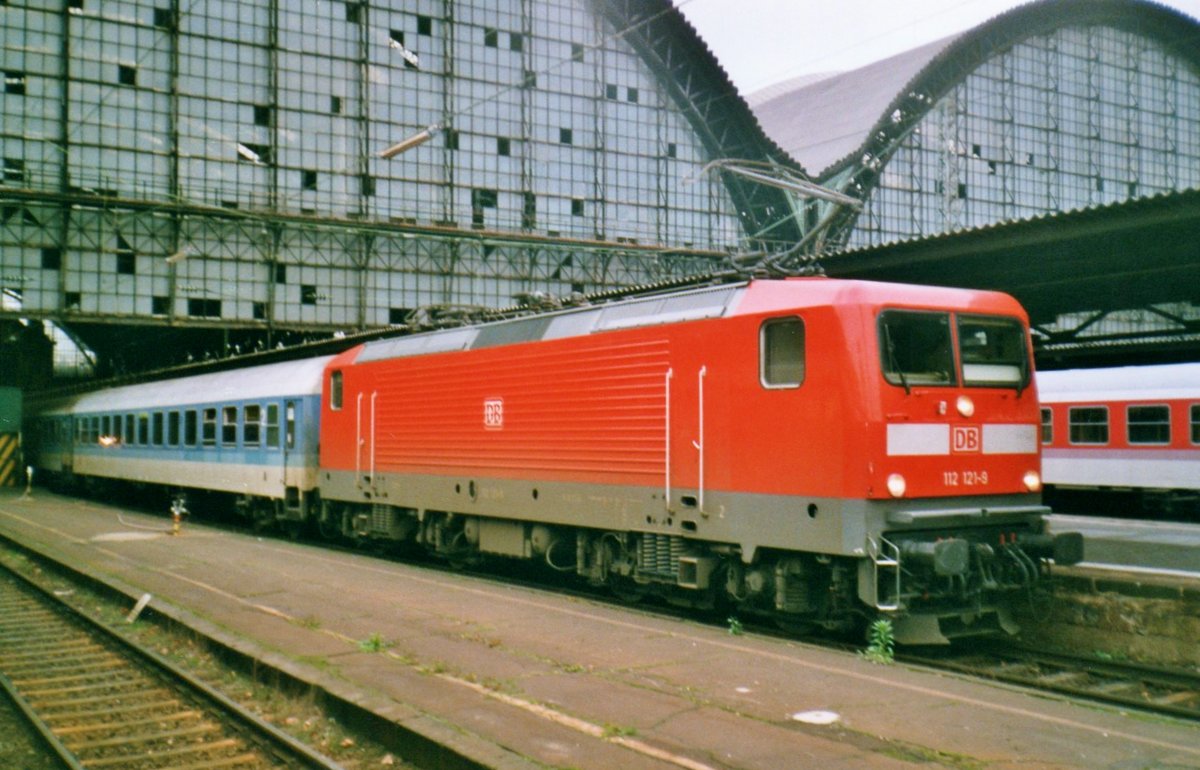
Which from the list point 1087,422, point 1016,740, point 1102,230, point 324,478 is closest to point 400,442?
point 324,478

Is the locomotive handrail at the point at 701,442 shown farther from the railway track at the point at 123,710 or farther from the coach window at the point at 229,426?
the coach window at the point at 229,426

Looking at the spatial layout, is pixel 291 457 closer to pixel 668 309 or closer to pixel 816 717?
pixel 668 309

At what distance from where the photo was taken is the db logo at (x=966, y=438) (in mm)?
10180

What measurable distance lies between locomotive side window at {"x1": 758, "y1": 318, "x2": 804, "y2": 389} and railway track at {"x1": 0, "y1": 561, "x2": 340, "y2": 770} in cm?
568

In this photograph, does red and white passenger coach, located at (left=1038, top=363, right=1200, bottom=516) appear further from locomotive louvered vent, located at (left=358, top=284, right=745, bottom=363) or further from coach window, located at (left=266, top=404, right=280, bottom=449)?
coach window, located at (left=266, top=404, right=280, bottom=449)

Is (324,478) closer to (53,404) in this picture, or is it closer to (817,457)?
(817,457)

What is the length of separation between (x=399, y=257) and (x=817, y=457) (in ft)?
114

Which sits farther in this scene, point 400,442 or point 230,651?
point 400,442

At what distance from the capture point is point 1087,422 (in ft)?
80.8

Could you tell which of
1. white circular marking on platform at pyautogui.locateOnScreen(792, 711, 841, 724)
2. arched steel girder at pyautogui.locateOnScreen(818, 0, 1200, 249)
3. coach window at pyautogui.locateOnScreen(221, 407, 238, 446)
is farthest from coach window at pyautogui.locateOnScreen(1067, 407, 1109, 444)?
arched steel girder at pyautogui.locateOnScreen(818, 0, 1200, 249)

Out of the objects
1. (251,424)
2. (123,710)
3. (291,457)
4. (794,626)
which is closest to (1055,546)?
(794,626)

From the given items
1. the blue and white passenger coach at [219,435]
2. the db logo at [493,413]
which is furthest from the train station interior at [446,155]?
the db logo at [493,413]

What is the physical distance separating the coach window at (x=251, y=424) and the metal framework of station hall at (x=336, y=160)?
42.5ft

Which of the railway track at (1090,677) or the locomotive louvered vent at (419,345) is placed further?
the locomotive louvered vent at (419,345)
